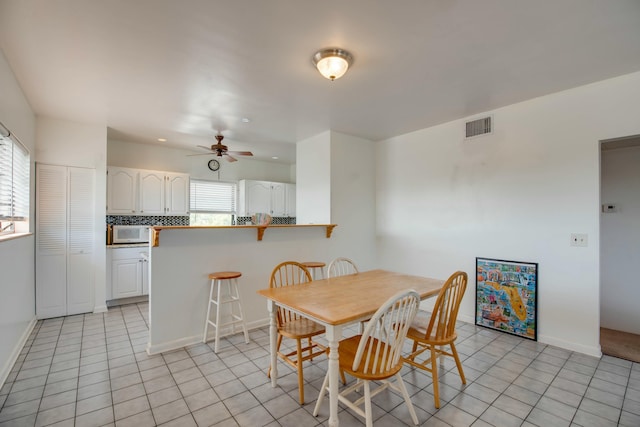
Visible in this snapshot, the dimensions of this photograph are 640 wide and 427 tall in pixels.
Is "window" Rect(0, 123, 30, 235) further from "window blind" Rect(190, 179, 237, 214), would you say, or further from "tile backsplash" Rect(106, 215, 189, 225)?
"window blind" Rect(190, 179, 237, 214)

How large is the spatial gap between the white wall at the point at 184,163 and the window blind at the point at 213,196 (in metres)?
0.14

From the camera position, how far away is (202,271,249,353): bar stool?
301 cm

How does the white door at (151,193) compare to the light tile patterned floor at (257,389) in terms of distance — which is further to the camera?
the white door at (151,193)

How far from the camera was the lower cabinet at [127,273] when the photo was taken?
429 centimetres

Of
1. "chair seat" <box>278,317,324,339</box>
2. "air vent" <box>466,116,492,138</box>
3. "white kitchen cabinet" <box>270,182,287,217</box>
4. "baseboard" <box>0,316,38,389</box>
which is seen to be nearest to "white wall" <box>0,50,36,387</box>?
"baseboard" <box>0,316,38,389</box>

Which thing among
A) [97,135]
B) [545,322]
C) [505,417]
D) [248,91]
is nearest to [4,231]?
[97,135]

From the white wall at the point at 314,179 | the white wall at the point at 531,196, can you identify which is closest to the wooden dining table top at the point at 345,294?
the white wall at the point at 531,196

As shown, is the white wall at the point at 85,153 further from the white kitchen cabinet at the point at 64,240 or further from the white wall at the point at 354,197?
the white wall at the point at 354,197

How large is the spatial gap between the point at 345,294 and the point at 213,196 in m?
4.44

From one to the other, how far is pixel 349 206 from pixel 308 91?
77.2 inches

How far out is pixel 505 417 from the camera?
1.93 m

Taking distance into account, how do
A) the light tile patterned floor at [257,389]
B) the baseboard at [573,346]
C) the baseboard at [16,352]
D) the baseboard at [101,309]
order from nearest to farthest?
the light tile patterned floor at [257,389] → the baseboard at [16,352] → the baseboard at [573,346] → the baseboard at [101,309]

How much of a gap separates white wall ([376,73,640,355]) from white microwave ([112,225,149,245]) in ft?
13.4

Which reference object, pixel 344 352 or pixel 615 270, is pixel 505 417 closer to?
pixel 344 352
